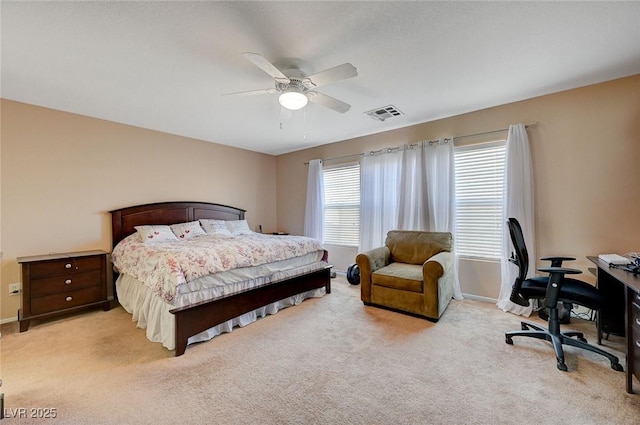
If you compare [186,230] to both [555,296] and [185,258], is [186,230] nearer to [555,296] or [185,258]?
[185,258]

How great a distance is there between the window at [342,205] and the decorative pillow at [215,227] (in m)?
1.91

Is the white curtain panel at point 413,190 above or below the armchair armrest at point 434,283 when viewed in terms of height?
above

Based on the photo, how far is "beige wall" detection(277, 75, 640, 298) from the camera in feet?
8.80

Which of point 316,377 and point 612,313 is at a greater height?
point 612,313

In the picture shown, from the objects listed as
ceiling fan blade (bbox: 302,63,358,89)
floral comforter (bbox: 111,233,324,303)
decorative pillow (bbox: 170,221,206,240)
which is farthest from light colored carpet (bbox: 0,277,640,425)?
ceiling fan blade (bbox: 302,63,358,89)

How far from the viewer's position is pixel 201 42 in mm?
2072

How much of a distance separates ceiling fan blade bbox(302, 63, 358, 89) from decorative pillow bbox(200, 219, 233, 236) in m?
2.91

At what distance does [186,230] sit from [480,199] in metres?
4.29

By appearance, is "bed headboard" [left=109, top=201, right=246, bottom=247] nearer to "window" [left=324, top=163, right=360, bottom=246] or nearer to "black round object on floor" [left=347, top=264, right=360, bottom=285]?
"window" [left=324, top=163, right=360, bottom=246]

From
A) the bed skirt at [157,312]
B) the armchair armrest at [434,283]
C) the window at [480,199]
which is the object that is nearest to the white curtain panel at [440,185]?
the window at [480,199]

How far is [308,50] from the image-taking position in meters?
2.17


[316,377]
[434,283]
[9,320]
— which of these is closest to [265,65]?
[316,377]

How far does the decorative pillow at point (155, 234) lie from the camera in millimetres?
3580

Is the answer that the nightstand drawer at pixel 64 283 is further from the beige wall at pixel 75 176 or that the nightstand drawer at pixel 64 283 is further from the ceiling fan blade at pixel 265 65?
the ceiling fan blade at pixel 265 65
